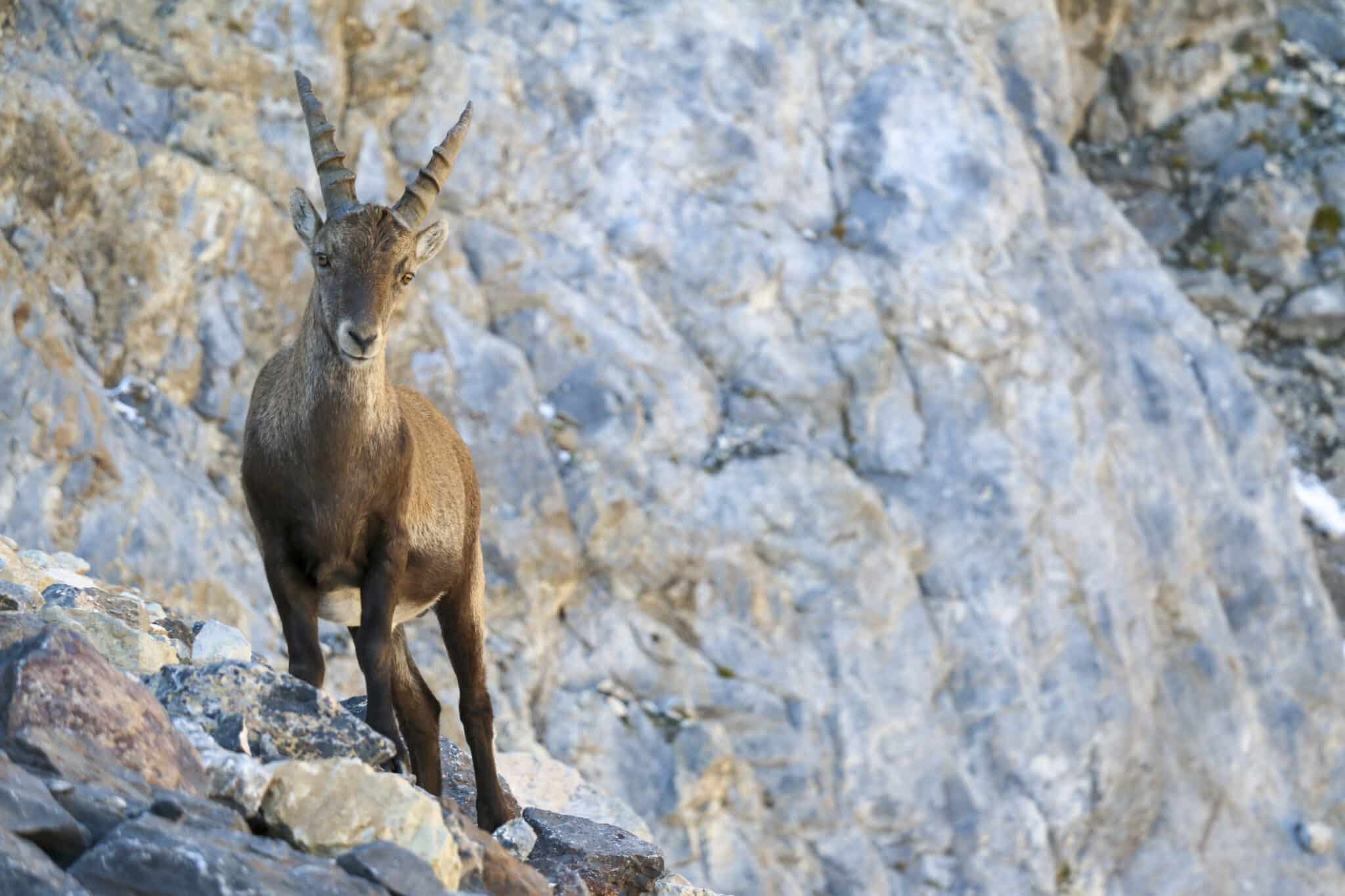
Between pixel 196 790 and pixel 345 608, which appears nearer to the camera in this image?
pixel 196 790

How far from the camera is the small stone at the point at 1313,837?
20625mm

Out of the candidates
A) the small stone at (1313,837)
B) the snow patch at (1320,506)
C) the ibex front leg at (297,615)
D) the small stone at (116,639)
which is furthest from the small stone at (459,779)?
the snow patch at (1320,506)

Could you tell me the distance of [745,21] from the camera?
2016 centimetres

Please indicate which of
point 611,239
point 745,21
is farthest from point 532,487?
point 745,21

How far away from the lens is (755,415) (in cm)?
1841

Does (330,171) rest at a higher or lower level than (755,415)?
higher

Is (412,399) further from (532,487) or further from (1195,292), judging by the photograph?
(1195,292)

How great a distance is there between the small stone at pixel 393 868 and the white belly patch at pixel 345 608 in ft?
7.48

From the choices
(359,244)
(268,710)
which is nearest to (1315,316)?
(359,244)

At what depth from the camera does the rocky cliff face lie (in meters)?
14.5

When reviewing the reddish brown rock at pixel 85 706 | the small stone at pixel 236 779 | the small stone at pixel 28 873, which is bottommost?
the small stone at pixel 236 779

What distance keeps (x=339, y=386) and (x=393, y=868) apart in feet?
8.78

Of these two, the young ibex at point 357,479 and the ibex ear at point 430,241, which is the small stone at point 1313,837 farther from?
the ibex ear at point 430,241

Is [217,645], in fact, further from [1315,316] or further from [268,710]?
[1315,316]
